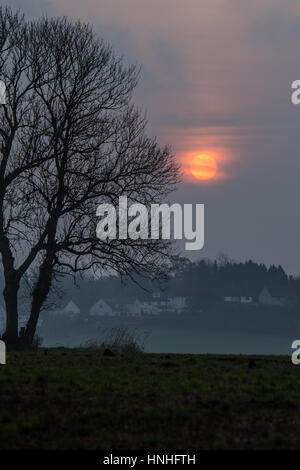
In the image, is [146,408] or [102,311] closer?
[146,408]

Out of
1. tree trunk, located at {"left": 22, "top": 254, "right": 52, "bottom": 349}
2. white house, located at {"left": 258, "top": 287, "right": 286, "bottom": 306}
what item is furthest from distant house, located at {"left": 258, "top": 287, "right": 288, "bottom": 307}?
tree trunk, located at {"left": 22, "top": 254, "right": 52, "bottom": 349}

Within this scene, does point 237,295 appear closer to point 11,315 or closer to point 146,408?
point 11,315

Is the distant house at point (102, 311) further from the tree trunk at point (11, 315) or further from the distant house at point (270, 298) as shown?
the tree trunk at point (11, 315)

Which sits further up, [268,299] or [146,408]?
[268,299]

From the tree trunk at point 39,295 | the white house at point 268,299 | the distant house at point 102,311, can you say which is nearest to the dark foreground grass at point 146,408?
the tree trunk at point 39,295

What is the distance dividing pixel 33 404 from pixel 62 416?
110 centimetres

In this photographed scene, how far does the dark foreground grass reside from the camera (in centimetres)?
1191

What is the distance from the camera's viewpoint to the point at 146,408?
1394 cm

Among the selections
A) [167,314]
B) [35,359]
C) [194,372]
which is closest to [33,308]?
[35,359]

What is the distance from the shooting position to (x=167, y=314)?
623 ft

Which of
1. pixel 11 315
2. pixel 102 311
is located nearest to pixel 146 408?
pixel 11 315

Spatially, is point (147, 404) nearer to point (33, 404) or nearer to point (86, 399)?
point (86, 399)

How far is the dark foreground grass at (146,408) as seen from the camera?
11914 millimetres

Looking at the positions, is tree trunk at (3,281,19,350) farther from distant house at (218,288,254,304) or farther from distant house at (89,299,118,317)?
distant house at (89,299,118,317)
